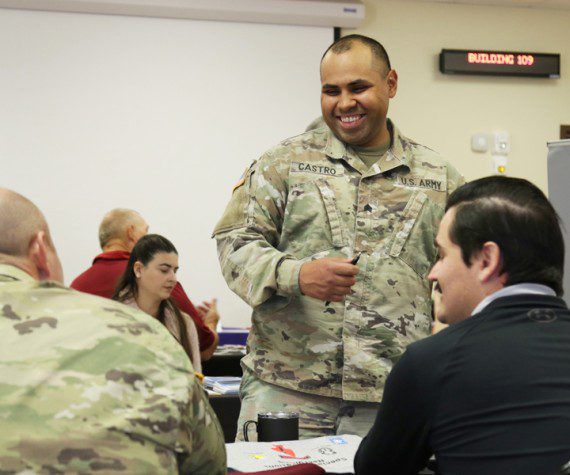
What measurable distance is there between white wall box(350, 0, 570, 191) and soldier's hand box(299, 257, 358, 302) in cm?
507

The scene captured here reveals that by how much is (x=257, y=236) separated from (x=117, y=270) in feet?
8.41

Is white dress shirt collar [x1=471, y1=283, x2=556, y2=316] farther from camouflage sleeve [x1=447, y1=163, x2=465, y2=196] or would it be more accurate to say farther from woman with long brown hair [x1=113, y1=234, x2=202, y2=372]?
woman with long brown hair [x1=113, y1=234, x2=202, y2=372]

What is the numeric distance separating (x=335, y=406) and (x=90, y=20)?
502cm

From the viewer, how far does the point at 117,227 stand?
5.11m

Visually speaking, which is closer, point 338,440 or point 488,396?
point 488,396

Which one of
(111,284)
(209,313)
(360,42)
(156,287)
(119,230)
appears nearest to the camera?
(360,42)

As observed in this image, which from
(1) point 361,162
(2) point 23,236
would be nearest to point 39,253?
(2) point 23,236

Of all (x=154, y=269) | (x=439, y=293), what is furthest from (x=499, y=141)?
(x=439, y=293)

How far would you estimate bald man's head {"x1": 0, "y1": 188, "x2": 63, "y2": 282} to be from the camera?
1.37m

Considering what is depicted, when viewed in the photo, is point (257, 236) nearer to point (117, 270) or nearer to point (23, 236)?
point (23, 236)

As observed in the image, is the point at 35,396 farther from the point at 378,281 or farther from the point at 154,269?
the point at 154,269

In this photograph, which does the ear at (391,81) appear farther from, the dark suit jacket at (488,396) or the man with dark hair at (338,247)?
the dark suit jacket at (488,396)

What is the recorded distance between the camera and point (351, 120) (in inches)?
89.6

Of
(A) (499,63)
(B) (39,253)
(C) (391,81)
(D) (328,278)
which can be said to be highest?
(A) (499,63)
